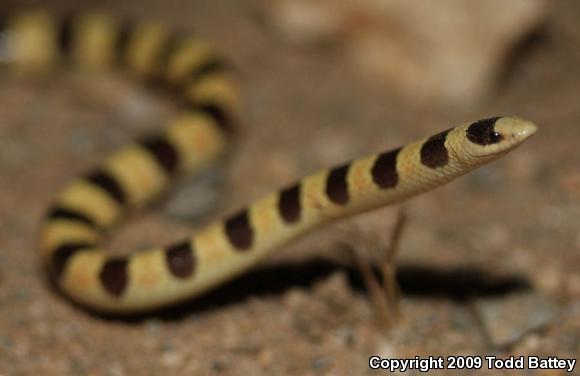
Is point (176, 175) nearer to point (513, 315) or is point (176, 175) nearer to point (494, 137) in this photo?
point (513, 315)

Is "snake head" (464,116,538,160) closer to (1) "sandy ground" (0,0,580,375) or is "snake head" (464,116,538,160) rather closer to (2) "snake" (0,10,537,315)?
(2) "snake" (0,10,537,315)

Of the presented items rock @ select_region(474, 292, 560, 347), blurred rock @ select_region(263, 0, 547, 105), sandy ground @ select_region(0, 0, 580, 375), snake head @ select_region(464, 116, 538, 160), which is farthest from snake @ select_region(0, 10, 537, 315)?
blurred rock @ select_region(263, 0, 547, 105)

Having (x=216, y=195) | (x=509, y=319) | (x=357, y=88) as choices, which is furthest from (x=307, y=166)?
(x=509, y=319)

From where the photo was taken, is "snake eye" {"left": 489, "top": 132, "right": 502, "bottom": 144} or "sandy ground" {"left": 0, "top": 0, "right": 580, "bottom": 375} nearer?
"snake eye" {"left": 489, "top": 132, "right": 502, "bottom": 144}

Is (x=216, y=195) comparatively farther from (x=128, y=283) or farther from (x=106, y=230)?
(x=128, y=283)

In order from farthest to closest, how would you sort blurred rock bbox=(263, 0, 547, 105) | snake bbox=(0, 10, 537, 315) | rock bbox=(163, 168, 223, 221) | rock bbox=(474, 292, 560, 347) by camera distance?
blurred rock bbox=(263, 0, 547, 105) < rock bbox=(163, 168, 223, 221) < rock bbox=(474, 292, 560, 347) < snake bbox=(0, 10, 537, 315)

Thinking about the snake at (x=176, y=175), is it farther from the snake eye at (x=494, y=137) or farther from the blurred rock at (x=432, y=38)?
the blurred rock at (x=432, y=38)

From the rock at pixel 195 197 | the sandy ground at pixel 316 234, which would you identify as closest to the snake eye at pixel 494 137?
the sandy ground at pixel 316 234
